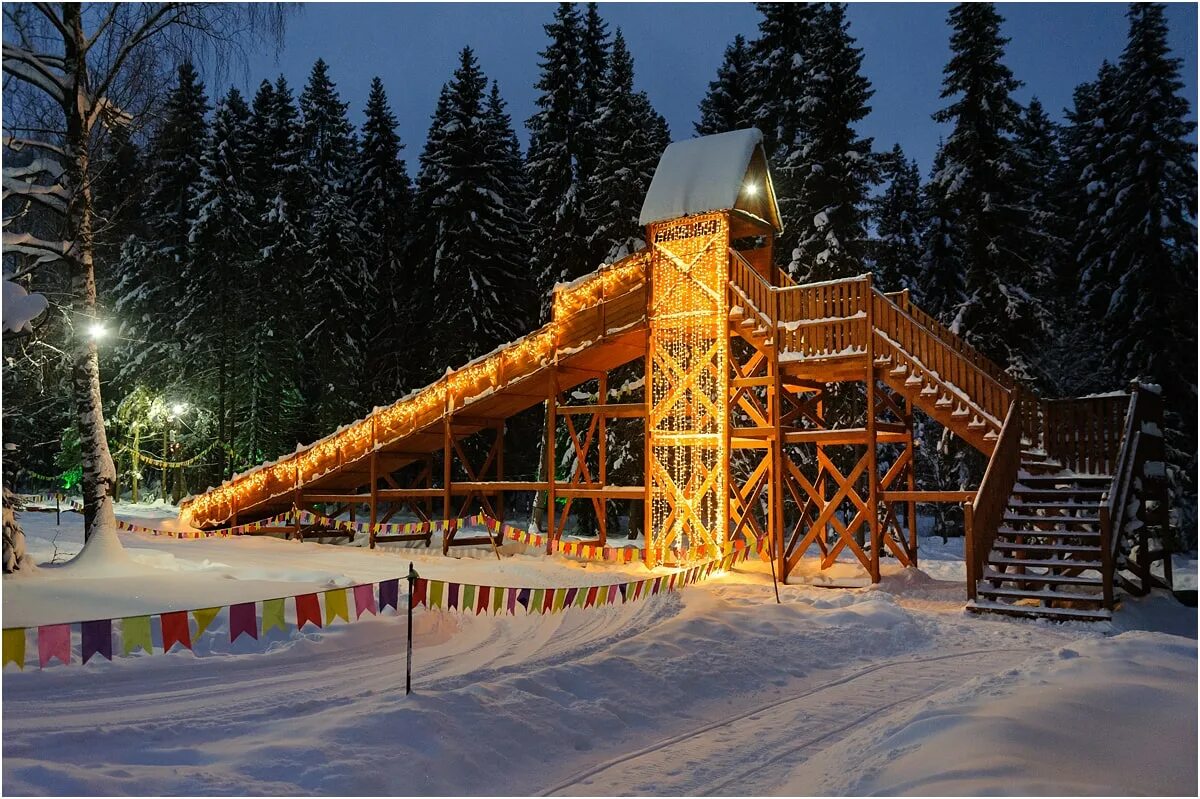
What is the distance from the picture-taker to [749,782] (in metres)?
6.76

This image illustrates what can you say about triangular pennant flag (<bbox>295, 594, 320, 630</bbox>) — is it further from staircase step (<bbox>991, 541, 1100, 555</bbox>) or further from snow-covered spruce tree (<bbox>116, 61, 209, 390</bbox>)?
snow-covered spruce tree (<bbox>116, 61, 209, 390</bbox>)

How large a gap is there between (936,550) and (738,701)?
2407 centimetres

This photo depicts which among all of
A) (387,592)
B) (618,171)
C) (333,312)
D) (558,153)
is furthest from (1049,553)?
(333,312)

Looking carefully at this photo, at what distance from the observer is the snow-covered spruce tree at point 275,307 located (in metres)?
38.2

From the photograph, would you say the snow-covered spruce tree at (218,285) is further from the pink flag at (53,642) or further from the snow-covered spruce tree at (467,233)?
the pink flag at (53,642)

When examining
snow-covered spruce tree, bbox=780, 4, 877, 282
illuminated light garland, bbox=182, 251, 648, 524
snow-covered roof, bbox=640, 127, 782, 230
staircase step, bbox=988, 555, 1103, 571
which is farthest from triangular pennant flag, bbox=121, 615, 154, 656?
snow-covered spruce tree, bbox=780, 4, 877, 282

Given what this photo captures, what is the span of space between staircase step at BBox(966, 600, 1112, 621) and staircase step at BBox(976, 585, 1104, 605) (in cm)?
15

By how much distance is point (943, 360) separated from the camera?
53.8ft

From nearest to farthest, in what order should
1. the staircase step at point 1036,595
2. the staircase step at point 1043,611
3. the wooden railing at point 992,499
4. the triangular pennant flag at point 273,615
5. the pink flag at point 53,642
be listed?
the pink flag at point 53,642, the triangular pennant flag at point 273,615, the staircase step at point 1043,611, the staircase step at point 1036,595, the wooden railing at point 992,499

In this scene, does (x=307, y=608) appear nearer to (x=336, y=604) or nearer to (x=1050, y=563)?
(x=336, y=604)

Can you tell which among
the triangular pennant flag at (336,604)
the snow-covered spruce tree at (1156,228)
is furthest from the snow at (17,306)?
the snow-covered spruce tree at (1156,228)

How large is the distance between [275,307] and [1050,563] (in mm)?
33497

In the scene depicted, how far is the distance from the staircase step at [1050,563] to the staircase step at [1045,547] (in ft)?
0.59

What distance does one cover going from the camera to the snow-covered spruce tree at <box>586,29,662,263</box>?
29250 millimetres
